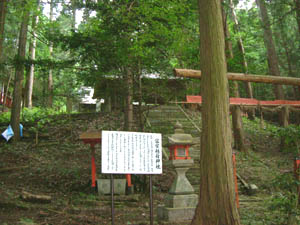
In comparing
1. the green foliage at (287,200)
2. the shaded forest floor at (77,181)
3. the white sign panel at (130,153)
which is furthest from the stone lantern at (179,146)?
the green foliage at (287,200)

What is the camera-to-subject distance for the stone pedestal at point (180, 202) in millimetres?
6172

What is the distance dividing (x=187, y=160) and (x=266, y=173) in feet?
20.4

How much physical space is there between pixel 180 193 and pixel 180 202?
0.19 metres

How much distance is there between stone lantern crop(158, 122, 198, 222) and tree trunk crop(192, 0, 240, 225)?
1.78m

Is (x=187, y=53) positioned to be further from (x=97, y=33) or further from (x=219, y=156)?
(x=219, y=156)

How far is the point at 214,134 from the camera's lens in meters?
4.43

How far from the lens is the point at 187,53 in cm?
880

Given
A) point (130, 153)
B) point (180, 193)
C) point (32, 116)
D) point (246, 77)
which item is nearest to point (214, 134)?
point (130, 153)

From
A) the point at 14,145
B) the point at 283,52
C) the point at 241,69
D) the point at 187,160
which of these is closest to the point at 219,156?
the point at 187,160

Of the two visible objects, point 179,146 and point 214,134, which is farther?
point 179,146

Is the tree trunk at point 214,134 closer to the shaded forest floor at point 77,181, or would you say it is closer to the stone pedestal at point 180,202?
the shaded forest floor at point 77,181

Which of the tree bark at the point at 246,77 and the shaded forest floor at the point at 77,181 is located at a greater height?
the tree bark at the point at 246,77

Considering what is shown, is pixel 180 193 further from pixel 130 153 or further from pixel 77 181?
pixel 77 181

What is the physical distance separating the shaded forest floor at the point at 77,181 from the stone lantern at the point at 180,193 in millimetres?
536
